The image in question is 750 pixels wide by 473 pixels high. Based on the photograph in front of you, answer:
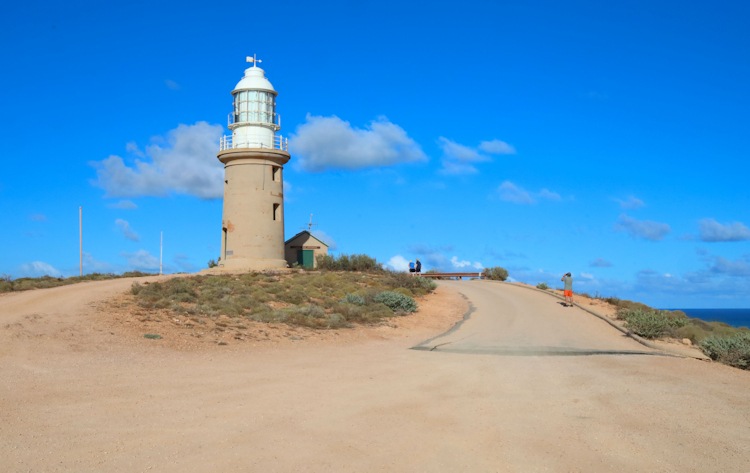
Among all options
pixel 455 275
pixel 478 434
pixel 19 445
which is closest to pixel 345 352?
pixel 478 434

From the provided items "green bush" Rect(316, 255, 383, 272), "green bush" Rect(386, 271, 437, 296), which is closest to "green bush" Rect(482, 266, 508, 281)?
"green bush" Rect(316, 255, 383, 272)

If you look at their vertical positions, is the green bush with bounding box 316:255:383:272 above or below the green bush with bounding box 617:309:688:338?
above

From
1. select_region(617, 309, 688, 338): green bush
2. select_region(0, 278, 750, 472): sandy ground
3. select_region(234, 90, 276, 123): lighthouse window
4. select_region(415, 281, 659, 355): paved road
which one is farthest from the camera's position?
select_region(234, 90, 276, 123): lighthouse window

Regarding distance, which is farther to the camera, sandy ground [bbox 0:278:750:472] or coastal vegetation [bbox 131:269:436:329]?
coastal vegetation [bbox 131:269:436:329]

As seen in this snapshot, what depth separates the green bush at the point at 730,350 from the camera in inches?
593

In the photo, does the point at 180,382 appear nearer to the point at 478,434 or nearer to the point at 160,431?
the point at 160,431

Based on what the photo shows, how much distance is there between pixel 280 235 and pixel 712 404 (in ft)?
94.0

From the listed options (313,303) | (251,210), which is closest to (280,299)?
(313,303)

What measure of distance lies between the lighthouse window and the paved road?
584 inches

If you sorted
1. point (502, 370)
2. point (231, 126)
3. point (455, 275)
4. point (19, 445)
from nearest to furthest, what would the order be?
1. point (19, 445)
2. point (502, 370)
3. point (231, 126)
4. point (455, 275)

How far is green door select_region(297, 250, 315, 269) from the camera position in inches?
1704

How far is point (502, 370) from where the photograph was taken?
13.5 metres

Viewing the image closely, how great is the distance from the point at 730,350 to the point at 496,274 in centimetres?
3244

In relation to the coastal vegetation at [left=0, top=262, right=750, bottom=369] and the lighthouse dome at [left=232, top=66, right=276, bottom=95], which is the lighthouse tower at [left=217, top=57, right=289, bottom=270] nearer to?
the lighthouse dome at [left=232, top=66, right=276, bottom=95]
